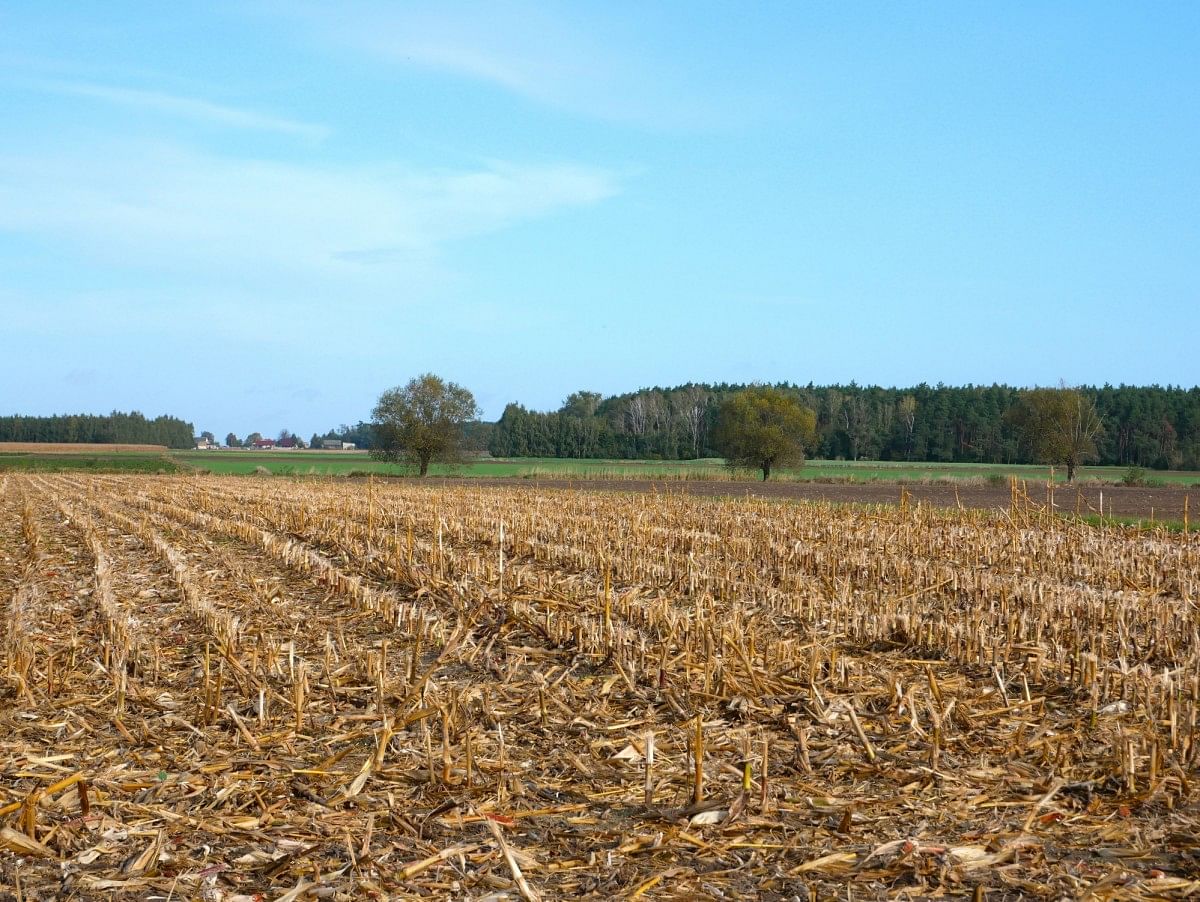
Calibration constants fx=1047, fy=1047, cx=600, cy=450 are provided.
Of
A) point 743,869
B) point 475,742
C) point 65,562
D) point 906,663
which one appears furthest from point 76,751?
point 65,562

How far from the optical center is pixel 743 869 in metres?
5.17

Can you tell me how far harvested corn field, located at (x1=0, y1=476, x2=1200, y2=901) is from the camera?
17.0 feet

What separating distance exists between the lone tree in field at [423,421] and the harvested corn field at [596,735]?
54678 millimetres

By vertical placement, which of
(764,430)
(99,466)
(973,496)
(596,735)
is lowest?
(596,735)

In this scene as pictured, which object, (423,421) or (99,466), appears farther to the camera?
(99,466)

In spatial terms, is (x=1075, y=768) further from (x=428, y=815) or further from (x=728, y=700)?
(x=428, y=815)

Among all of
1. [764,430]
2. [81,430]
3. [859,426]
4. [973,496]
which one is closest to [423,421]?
[764,430]

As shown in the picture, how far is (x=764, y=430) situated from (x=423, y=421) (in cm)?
2298

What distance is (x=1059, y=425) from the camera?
63938 mm

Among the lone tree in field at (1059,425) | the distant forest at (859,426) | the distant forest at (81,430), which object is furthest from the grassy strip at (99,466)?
the distant forest at (81,430)

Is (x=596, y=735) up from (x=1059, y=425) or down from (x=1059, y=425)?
down

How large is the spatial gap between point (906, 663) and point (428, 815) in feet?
17.0

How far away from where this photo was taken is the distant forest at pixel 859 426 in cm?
13162

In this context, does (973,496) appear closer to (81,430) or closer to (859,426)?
(859,426)
